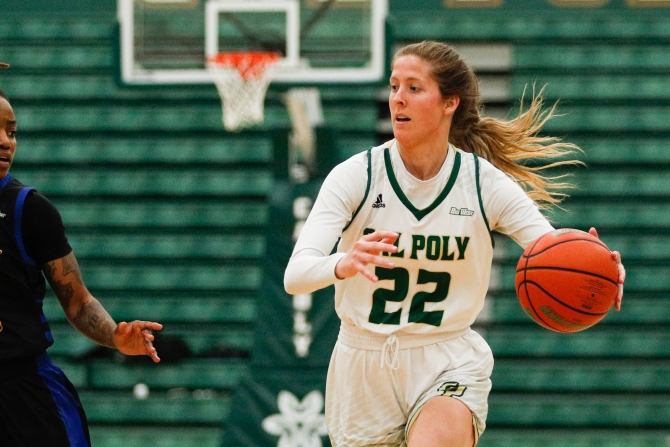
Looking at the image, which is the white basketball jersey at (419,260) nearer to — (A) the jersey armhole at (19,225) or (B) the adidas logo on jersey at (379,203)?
(B) the adidas logo on jersey at (379,203)

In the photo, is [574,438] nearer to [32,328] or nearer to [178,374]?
[178,374]

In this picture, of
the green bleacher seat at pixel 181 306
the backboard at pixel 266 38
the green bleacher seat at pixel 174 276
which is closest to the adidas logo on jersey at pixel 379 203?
the backboard at pixel 266 38

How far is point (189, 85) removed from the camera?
7.87m

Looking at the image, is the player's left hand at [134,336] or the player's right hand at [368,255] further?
the player's left hand at [134,336]

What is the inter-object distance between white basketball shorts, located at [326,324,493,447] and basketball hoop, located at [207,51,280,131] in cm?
477

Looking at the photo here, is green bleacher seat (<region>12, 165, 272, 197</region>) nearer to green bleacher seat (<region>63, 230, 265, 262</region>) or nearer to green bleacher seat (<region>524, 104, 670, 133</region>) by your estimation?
green bleacher seat (<region>63, 230, 265, 262</region>)

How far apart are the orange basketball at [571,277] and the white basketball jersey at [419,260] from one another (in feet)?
0.67

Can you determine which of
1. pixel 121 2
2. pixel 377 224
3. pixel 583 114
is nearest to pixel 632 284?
pixel 583 114

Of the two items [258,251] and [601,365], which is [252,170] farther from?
[601,365]

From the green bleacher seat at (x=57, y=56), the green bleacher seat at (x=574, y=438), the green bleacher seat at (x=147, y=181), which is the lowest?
the green bleacher seat at (x=574, y=438)

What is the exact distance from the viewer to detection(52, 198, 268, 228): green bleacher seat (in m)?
10.3

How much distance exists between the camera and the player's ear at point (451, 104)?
341cm

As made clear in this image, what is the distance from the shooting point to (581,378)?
31.3ft

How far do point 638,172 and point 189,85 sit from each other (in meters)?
4.84
